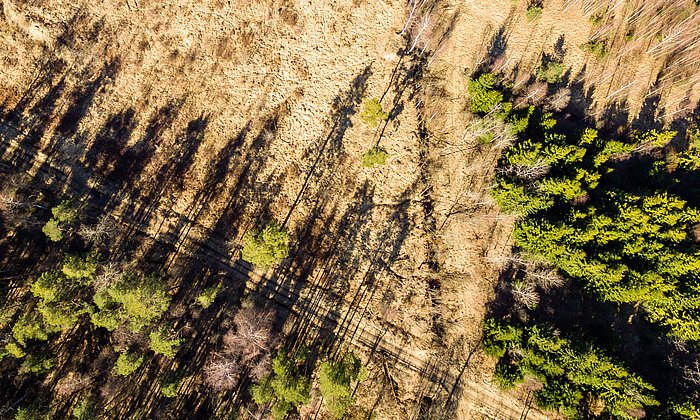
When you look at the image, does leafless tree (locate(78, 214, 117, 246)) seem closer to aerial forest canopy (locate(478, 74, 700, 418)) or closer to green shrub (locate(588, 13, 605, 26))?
aerial forest canopy (locate(478, 74, 700, 418))

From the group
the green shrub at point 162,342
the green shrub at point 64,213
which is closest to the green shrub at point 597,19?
the green shrub at point 162,342

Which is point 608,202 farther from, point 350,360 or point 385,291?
point 350,360

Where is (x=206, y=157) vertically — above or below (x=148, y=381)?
above

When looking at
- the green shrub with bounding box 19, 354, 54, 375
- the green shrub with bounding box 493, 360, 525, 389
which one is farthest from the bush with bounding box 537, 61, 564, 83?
the green shrub with bounding box 19, 354, 54, 375

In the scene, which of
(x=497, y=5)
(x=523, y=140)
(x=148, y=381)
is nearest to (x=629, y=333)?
(x=523, y=140)

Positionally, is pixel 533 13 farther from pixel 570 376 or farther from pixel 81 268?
pixel 81 268

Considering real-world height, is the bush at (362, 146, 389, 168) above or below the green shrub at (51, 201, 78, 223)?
above
